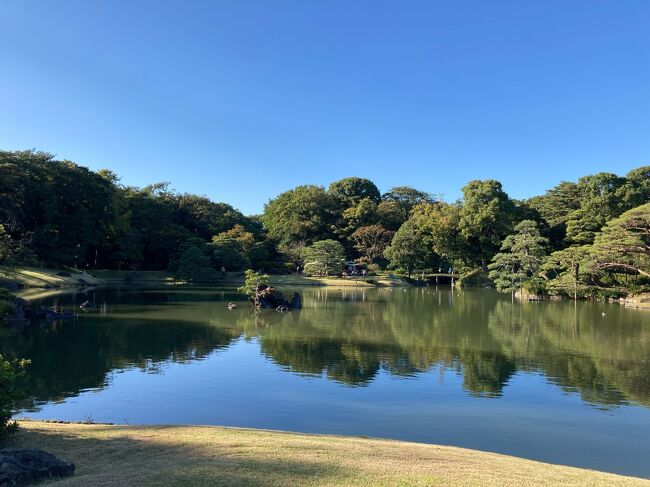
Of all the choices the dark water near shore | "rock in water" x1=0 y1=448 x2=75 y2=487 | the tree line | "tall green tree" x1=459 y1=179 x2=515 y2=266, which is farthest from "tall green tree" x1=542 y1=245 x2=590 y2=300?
"rock in water" x1=0 y1=448 x2=75 y2=487

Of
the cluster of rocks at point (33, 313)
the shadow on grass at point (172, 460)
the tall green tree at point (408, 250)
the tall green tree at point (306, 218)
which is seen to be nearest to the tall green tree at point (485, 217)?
the tall green tree at point (408, 250)

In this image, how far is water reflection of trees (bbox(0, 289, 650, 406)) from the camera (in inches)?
533

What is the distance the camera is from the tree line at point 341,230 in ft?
125

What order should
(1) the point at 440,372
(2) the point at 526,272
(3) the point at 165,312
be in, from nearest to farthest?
(1) the point at 440,372 → (3) the point at 165,312 → (2) the point at 526,272

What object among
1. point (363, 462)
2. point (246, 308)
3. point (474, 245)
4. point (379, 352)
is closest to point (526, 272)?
point (474, 245)

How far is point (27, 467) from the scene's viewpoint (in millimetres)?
4914

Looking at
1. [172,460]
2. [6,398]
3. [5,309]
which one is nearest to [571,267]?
[5,309]

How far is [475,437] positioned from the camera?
9055mm

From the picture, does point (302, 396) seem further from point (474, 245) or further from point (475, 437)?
point (474, 245)

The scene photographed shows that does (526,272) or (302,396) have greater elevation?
(526,272)

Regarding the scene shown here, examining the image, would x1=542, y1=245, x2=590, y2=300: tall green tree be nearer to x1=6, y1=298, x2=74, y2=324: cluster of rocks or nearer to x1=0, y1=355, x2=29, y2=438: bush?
x1=6, y1=298, x2=74, y2=324: cluster of rocks

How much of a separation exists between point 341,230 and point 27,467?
64.9 meters

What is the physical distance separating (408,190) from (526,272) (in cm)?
4181

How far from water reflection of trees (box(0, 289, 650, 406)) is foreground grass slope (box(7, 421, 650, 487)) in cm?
556
